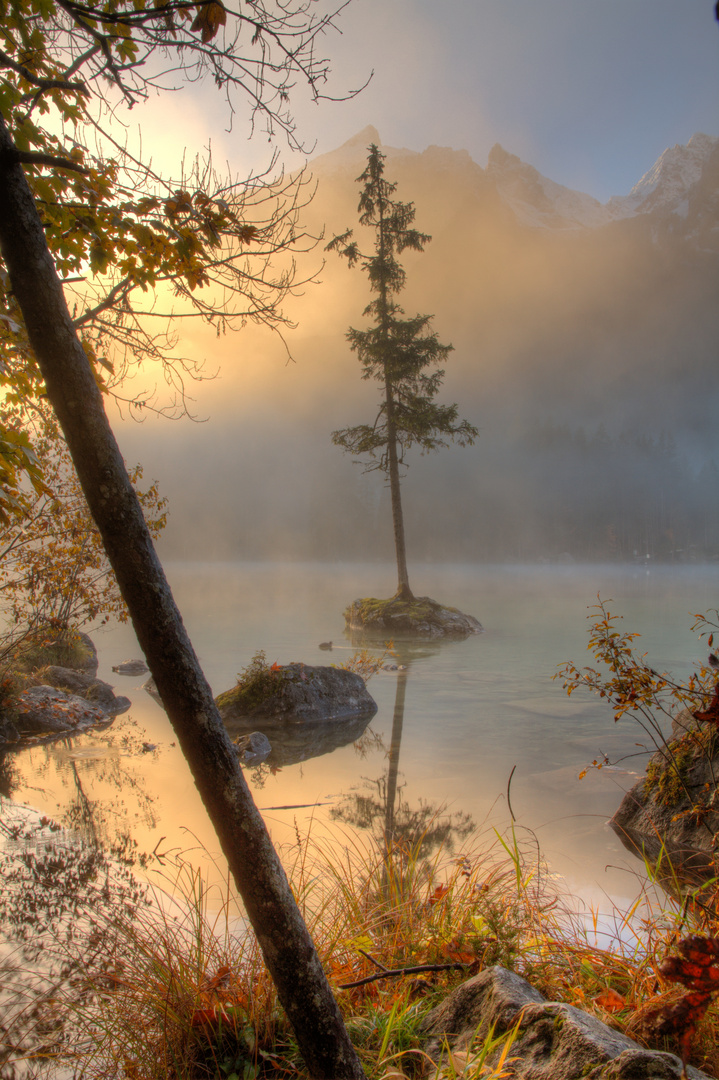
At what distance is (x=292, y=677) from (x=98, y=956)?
5.82 metres

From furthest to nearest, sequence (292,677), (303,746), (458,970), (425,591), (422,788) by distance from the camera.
Result: (425,591)
(292,677)
(303,746)
(422,788)
(458,970)

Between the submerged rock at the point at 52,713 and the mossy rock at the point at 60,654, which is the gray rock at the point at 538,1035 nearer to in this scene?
the submerged rock at the point at 52,713

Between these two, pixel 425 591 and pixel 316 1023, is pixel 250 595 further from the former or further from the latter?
pixel 316 1023

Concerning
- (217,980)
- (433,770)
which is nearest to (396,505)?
(433,770)

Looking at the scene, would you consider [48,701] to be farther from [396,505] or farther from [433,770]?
[396,505]

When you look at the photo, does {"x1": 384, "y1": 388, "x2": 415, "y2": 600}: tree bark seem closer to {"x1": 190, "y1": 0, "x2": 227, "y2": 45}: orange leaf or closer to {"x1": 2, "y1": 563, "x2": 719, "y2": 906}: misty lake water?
{"x1": 2, "y1": 563, "x2": 719, "y2": 906}: misty lake water

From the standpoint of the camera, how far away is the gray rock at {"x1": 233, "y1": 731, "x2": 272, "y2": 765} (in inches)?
271

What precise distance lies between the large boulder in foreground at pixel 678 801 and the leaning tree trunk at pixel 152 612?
3.54 meters

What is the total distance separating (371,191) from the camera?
20609mm

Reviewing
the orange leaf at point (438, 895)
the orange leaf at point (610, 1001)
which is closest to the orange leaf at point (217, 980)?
the orange leaf at point (438, 895)

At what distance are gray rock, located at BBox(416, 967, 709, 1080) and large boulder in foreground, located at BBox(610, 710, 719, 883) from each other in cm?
289

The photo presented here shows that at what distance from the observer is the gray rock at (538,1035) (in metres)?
1.47

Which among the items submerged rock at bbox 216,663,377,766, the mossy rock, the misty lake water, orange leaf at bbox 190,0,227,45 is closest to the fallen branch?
the misty lake water

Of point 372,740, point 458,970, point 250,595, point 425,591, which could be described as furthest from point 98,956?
point 425,591
